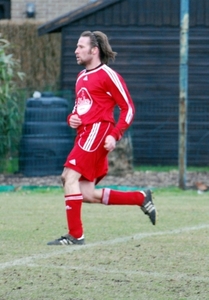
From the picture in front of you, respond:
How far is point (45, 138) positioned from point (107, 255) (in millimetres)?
8705

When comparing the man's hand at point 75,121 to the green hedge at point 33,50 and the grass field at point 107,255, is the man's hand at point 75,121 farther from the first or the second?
the green hedge at point 33,50

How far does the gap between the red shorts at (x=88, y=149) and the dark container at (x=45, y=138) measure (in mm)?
7497

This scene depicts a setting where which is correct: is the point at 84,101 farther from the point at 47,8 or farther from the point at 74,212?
the point at 47,8

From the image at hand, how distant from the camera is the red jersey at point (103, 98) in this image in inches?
319

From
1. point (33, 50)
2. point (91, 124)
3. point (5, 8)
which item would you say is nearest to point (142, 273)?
point (91, 124)

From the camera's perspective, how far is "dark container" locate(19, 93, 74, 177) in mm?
15773

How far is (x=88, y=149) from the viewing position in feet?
26.6

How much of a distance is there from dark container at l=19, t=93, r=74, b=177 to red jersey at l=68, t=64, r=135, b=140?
7.53m

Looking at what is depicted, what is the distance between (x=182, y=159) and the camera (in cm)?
1391

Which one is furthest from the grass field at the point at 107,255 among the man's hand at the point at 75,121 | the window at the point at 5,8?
the window at the point at 5,8

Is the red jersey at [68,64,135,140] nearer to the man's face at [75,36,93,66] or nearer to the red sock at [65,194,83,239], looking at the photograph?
the man's face at [75,36,93,66]

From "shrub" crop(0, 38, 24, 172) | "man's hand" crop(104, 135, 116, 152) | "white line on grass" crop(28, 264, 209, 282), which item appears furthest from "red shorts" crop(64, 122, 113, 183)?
"shrub" crop(0, 38, 24, 172)

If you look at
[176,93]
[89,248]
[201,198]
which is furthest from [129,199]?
[176,93]

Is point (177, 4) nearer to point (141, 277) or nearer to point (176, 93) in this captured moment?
point (176, 93)
